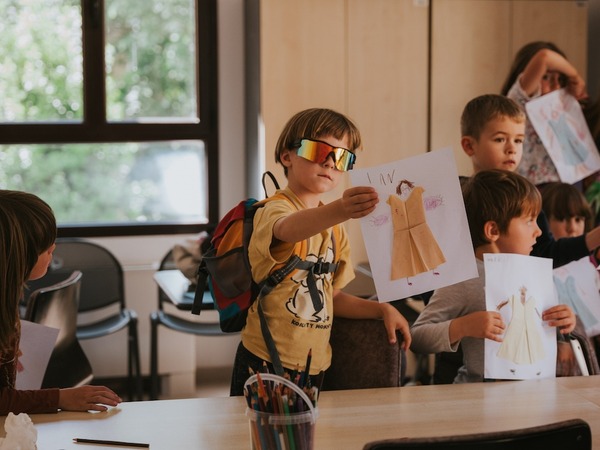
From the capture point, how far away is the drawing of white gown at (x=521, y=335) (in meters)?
2.06

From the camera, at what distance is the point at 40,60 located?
183 inches

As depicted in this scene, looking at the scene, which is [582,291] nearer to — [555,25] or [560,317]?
[560,317]

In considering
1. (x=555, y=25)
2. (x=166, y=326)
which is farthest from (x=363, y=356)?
(x=555, y=25)

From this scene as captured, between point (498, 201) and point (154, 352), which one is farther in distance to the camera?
point (154, 352)

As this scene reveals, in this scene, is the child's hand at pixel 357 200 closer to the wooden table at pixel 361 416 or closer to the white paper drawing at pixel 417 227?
the white paper drawing at pixel 417 227

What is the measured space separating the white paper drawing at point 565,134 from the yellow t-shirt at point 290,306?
1.72m

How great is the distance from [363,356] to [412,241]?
386mm

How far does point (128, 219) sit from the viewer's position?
4855 millimetres

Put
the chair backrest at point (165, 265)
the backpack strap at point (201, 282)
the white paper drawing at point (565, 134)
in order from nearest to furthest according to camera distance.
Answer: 1. the backpack strap at point (201, 282)
2. the white paper drawing at point (565, 134)
3. the chair backrest at point (165, 265)

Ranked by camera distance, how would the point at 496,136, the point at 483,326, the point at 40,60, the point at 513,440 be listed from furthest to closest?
the point at 40,60 < the point at 496,136 < the point at 483,326 < the point at 513,440

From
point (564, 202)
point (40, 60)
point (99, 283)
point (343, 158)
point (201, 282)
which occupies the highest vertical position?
point (40, 60)

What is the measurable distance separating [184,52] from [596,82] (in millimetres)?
2166

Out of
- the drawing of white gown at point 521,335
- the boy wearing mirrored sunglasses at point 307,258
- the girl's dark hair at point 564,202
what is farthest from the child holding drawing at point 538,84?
the boy wearing mirrored sunglasses at point 307,258

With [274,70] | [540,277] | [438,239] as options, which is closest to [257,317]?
[438,239]
